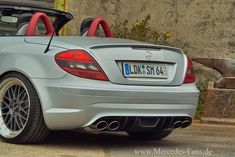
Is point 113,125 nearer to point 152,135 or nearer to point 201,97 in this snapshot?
point 152,135

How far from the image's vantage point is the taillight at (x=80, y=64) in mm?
5738

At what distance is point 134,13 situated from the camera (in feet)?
37.7

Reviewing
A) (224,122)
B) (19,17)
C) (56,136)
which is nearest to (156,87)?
(56,136)

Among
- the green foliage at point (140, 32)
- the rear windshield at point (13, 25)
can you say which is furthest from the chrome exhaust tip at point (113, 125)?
the green foliage at point (140, 32)

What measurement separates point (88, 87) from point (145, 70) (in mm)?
681

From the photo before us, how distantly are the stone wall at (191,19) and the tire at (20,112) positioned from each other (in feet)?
17.9

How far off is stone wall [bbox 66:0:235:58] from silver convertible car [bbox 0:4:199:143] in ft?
16.3

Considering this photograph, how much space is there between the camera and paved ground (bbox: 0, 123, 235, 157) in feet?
18.9

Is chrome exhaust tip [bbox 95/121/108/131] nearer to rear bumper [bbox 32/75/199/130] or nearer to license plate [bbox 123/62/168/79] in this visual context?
rear bumper [bbox 32/75/199/130]

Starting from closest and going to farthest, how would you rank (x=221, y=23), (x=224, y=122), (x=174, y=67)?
(x=174, y=67) → (x=224, y=122) → (x=221, y=23)

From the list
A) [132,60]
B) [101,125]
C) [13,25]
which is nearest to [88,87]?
[101,125]

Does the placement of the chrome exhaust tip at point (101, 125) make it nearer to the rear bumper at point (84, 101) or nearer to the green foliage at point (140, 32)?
the rear bumper at point (84, 101)

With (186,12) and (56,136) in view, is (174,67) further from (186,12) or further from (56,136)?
(186,12)

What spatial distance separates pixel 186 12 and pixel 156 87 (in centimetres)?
557
